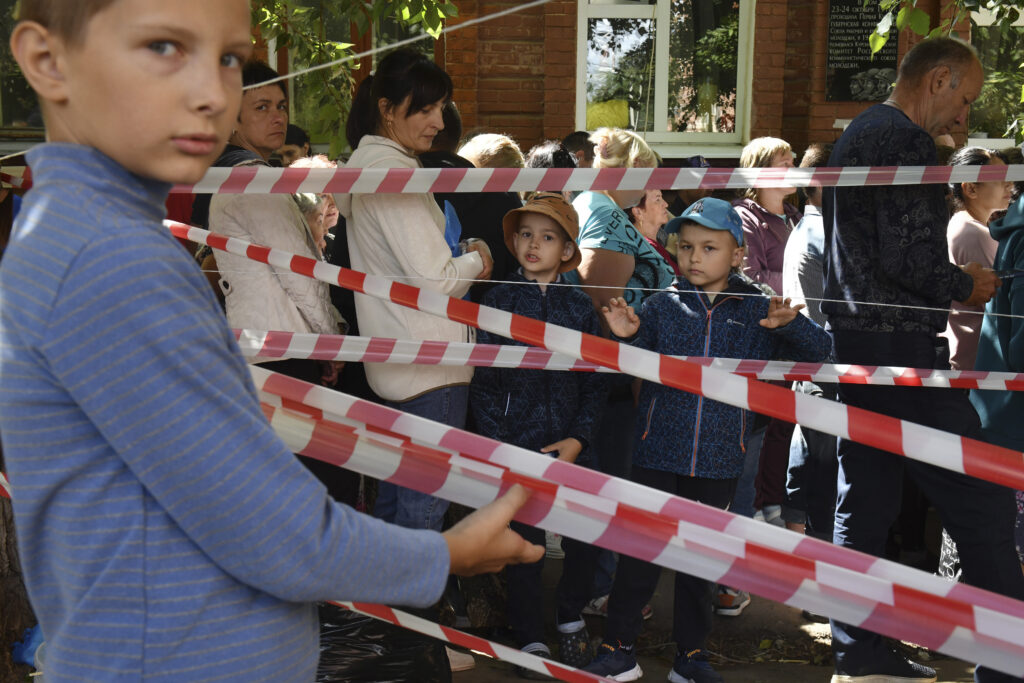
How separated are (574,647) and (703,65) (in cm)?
694

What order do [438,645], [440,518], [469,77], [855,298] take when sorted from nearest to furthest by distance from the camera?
[438,645], [855,298], [440,518], [469,77]

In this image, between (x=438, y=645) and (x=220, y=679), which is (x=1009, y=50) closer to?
(x=438, y=645)

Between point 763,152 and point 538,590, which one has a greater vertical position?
point 763,152

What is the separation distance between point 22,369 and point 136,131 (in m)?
0.26

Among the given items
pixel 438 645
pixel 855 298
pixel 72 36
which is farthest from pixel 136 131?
pixel 855 298

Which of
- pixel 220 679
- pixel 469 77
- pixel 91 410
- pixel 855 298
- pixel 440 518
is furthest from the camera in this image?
pixel 469 77

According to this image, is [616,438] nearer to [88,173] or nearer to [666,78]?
[88,173]

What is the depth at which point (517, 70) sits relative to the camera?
8.93 meters

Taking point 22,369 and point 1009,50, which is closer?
point 22,369

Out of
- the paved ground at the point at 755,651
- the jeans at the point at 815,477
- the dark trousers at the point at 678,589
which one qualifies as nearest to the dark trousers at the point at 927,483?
the dark trousers at the point at 678,589

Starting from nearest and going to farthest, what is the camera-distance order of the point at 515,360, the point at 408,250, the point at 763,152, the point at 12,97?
the point at 408,250, the point at 515,360, the point at 763,152, the point at 12,97

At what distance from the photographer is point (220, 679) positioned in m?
1.08

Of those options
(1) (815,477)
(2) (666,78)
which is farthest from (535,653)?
(2) (666,78)

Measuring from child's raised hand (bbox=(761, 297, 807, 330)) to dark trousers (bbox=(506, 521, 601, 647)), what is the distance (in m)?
1.06
